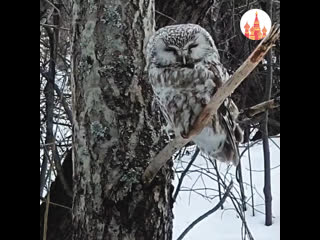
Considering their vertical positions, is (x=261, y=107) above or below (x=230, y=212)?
above

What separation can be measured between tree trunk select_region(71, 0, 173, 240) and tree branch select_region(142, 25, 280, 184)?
0.04 m

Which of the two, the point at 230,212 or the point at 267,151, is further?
the point at 230,212

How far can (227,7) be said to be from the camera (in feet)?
3.34

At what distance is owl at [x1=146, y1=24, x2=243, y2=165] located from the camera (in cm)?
59

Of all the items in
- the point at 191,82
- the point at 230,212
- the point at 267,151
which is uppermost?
the point at 191,82

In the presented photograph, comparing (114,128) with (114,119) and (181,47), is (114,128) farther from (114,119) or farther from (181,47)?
(181,47)

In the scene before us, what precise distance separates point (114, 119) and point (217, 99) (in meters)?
0.22

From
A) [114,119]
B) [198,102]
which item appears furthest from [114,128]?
[198,102]

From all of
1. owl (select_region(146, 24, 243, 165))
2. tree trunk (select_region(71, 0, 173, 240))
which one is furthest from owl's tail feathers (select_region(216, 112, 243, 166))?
tree trunk (select_region(71, 0, 173, 240))

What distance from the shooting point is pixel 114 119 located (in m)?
0.71

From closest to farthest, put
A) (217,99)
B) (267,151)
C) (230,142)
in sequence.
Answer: (217,99) < (230,142) < (267,151)

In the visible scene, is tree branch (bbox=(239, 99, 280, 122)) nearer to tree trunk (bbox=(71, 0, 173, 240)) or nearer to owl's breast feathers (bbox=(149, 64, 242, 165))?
owl's breast feathers (bbox=(149, 64, 242, 165))
